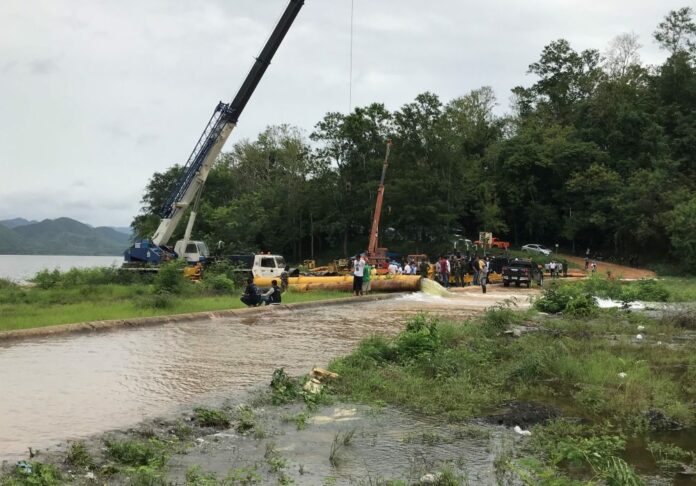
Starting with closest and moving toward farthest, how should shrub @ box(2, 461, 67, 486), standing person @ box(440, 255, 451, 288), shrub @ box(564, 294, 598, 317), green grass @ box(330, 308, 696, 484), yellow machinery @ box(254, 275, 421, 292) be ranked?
shrub @ box(2, 461, 67, 486), green grass @ box(330, 308, 696, 484), shrub @ box(564, 294, 598, 317), yellow machinery @ box(254, 275, 421, 292), standing person @ box(440, 255, 451, 288)

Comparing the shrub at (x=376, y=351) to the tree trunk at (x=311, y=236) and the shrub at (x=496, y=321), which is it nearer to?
the shrub at (x=496, y=321)

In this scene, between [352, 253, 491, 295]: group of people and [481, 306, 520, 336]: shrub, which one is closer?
[481, 306, 520, 336]: shrub

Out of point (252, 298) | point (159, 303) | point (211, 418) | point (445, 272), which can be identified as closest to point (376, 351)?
point (211, 418)

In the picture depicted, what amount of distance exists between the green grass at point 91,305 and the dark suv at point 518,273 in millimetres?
13109

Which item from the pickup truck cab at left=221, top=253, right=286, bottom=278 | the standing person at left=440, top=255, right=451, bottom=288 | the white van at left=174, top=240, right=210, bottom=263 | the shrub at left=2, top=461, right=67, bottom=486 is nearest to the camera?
the shrub at left=2, top=461, right=67, bottom=486

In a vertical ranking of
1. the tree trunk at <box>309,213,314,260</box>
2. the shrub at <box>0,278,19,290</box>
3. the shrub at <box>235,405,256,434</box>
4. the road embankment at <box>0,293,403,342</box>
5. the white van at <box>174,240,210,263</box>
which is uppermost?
the tree trunk at <box>309,213,314,260</box>

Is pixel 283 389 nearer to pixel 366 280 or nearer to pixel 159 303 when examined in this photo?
pixel 159 303

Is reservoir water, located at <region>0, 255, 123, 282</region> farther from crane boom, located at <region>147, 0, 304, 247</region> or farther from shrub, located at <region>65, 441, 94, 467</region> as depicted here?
shrub, located at <region>65, 441, 94, 467</region>

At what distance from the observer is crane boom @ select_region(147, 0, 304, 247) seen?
29.5 m

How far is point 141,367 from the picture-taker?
9664mm

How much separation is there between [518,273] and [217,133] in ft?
60.1


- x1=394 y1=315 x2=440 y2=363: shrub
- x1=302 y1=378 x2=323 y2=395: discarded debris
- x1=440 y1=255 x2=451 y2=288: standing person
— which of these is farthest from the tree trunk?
x1=302 y1=378 x2=323 y2=395: discarded debris

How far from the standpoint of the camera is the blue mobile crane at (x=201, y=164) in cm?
2977

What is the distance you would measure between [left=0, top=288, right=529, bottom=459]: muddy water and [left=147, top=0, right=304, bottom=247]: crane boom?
17.1 m
